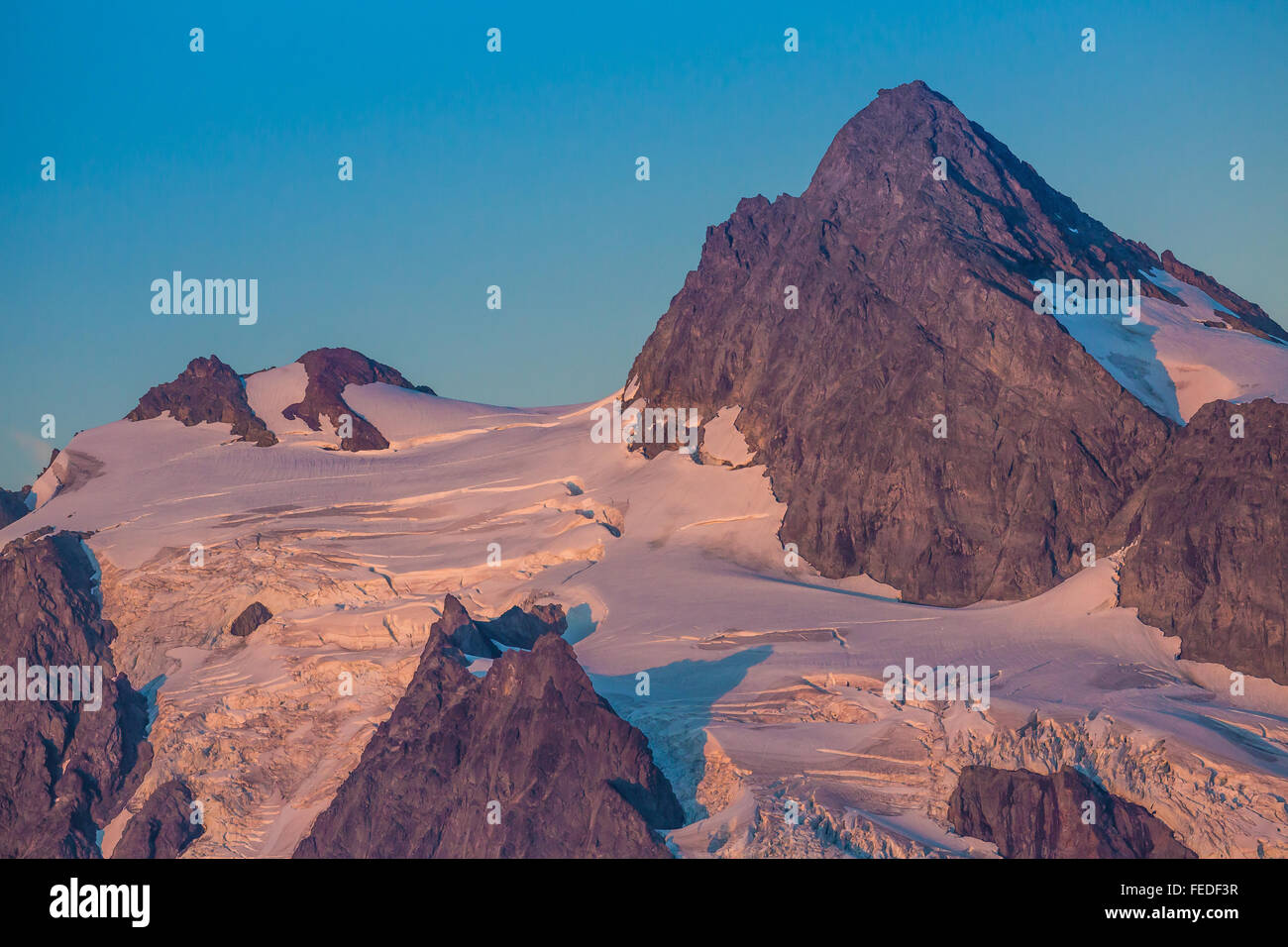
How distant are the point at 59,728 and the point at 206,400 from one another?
53748 mm

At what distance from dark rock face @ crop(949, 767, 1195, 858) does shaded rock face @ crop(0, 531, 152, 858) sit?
67.6 meters

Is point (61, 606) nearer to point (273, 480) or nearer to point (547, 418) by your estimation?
point (273, 480)

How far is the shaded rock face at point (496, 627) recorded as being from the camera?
12862 centimetres

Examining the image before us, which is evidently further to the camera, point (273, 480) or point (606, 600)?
point (273, 480)

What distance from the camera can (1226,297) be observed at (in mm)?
173625

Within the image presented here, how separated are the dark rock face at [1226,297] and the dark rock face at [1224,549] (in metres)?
41.2

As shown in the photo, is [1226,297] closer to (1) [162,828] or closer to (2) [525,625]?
(2) [525,625]

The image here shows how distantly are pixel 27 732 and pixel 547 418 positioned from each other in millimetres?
66878

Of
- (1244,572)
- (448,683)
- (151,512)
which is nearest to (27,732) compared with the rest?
(151,512)

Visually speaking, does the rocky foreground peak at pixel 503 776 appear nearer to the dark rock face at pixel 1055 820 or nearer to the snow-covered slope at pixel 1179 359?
the dark rock face at pixel 1055 820

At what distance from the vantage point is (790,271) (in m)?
170

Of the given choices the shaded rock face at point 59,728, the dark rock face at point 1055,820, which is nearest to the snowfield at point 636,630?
the dark rock face at point 1055,820

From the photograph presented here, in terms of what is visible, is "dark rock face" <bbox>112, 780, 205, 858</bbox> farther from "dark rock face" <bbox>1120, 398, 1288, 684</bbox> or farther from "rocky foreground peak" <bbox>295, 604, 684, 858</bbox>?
"dark rock face" <bbox>1120, 398, 1288, 684</bbox>

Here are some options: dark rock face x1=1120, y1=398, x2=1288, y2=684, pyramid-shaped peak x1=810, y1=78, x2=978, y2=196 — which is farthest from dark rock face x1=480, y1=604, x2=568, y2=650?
pyramid-shaped peak x1=810, y1=78, x2=978, y2=196
